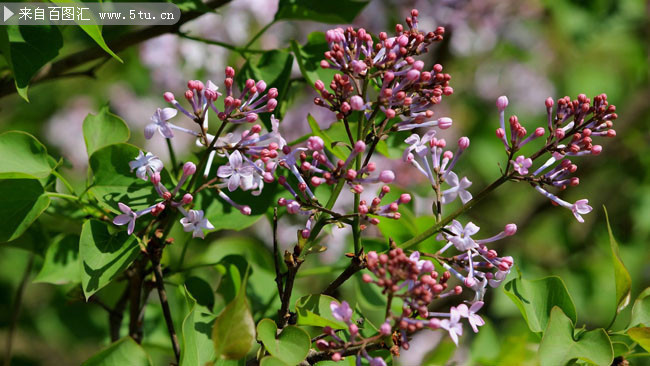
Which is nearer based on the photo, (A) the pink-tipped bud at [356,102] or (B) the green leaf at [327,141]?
(A) the pink-tipped bud at [356,102]

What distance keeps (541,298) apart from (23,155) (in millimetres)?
882

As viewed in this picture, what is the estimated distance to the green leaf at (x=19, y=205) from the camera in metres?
1.00

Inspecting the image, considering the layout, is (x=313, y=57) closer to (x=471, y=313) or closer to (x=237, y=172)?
(x=237, y=172)

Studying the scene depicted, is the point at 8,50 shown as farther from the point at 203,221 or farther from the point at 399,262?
the point at 399,262

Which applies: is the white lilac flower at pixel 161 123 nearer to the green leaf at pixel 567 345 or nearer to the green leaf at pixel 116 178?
the green leaf at pixel 116 178

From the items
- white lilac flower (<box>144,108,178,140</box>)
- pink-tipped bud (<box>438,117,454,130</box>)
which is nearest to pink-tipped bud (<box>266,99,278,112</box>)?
white lilac flower (<box>144,108,178,140</box>)

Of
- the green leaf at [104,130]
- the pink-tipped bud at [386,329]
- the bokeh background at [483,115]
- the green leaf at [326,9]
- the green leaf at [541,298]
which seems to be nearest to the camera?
the pink-tipped bud at [386,329]

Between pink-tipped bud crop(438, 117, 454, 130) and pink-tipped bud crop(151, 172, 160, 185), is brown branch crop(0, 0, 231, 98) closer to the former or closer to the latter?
pink-tipped bud crop(151, 172, 160, 185)

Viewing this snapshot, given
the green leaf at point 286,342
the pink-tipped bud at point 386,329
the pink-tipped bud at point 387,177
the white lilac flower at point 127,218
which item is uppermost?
the pink-tipped bud at point 387,177

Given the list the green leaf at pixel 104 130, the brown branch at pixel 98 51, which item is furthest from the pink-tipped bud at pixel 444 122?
the brown branch at pixel 98 51

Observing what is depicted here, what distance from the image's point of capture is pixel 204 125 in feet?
3.00

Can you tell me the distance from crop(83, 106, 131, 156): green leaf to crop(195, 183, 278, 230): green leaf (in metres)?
0.19

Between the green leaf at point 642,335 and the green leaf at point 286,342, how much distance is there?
1.58 ft

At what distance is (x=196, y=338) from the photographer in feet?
2.91
